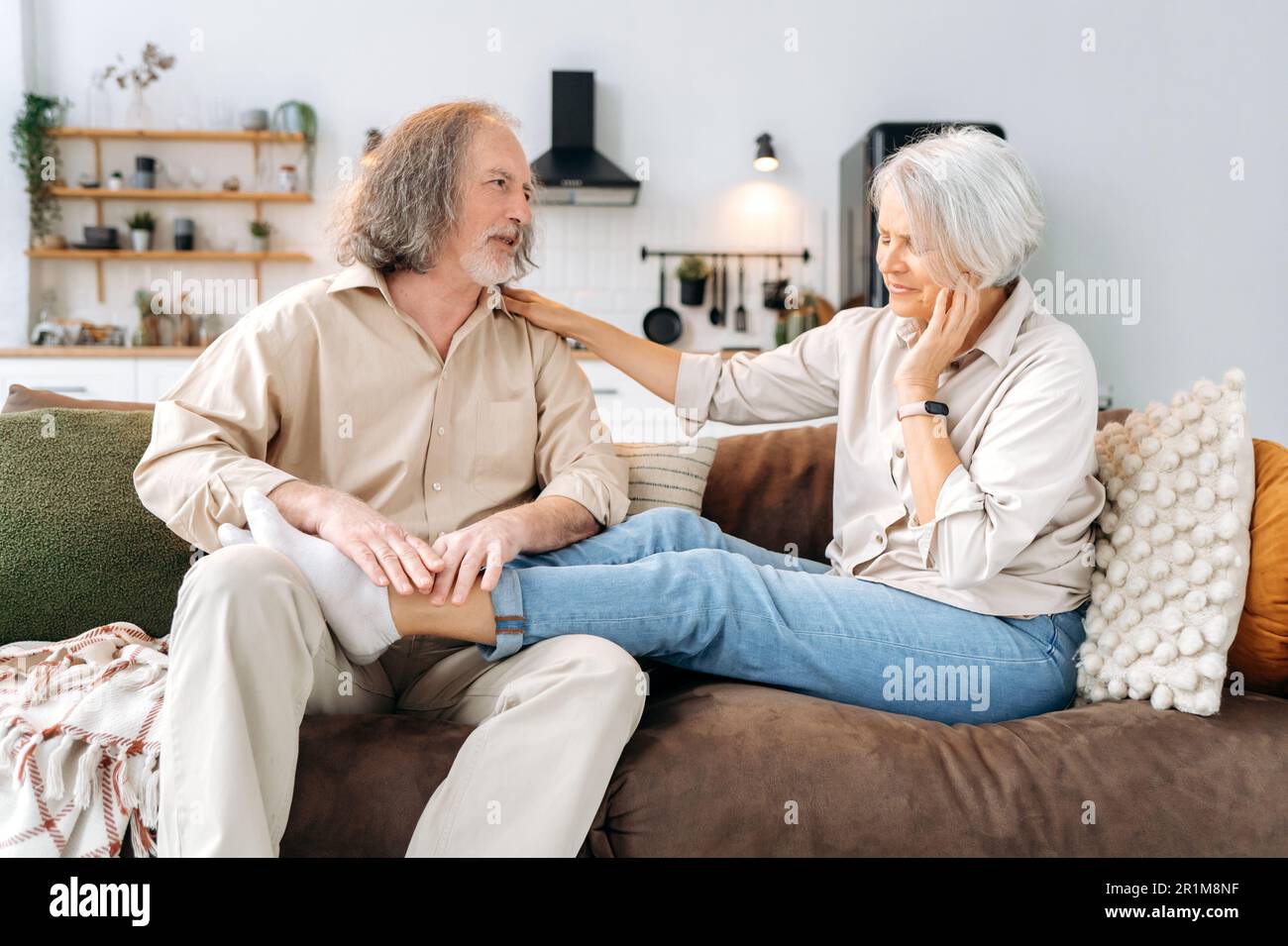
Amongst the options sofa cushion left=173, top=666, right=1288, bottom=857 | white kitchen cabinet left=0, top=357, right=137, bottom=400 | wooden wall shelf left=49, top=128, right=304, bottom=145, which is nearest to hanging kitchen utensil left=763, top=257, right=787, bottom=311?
wooden wall shelf left=49, top=128, right=304, bottom=145

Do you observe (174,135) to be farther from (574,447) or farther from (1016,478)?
(1016,478)

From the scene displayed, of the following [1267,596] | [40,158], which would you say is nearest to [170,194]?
[40,158]

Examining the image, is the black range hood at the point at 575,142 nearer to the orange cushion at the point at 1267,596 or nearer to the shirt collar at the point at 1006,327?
the shirt collar at the point at 1006,327

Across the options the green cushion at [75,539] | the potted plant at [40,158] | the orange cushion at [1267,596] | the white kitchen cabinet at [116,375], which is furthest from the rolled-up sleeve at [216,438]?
the potted plant at [40,158]

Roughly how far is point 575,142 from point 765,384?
3.40m

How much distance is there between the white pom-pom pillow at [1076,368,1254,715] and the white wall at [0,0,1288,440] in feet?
12.5

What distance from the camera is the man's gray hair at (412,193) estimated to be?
195 cm

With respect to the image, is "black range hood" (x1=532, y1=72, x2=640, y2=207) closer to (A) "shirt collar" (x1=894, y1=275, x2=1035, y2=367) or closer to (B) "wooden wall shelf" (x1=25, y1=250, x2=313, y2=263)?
(B) "wooden wall shelf" (x1=25, y1=250, x2=313, y2=263)

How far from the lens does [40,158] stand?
16.3 feet
